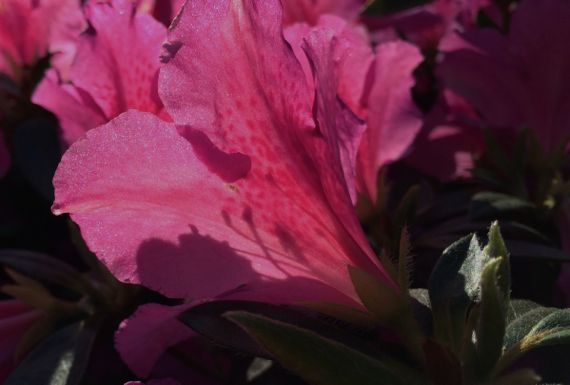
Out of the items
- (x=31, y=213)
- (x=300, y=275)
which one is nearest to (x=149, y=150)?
(x=300, y=275)

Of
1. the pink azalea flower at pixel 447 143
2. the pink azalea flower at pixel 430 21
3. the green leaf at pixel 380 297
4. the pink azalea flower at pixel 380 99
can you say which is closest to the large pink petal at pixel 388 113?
the pink azalea flower at pixel 380 99

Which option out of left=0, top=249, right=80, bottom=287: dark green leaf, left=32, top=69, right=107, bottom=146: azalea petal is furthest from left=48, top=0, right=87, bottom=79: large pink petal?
left=0, top=249, right=80, bottom=287: dark green leaf

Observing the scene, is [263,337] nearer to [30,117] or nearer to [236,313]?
[236,313]

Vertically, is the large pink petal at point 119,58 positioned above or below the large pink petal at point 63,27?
above

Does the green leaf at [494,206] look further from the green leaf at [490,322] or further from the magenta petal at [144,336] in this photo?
the magenta petal at [144,336]

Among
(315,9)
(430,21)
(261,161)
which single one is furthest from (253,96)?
(430,21)

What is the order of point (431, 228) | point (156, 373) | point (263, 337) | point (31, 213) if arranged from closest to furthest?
1. point (263, 337)
2. point (156, 373)
3. point (431, 228)
4. point (31, 213)
